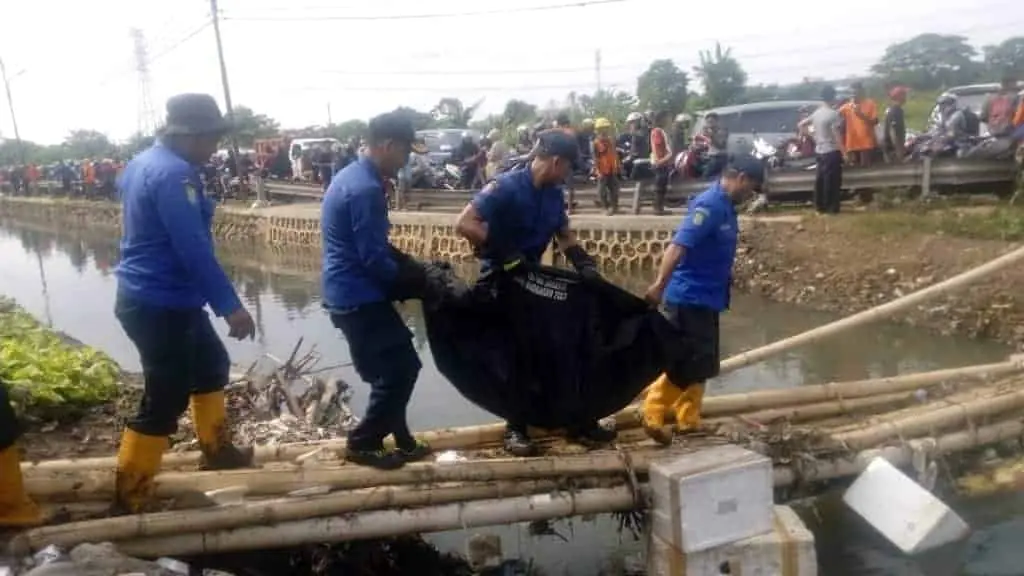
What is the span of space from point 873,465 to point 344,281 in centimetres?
288

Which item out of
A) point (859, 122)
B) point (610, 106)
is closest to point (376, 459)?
point (859, 122)

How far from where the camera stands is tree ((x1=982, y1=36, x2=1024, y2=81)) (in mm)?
38125

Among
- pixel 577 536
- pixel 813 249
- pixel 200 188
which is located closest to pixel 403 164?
pixel 200 188

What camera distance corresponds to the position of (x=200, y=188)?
4586mm

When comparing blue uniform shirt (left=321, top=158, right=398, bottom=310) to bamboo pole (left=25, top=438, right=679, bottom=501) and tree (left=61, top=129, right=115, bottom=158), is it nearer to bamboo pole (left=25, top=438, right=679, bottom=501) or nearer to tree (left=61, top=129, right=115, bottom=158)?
bamboo pole (left=25, top=438, right=679, bottom=501)

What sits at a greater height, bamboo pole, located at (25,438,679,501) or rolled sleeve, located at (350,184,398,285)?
rolled sleeve, located at (350,184,398,285)

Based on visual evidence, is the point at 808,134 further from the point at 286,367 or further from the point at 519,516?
the point at 519,516

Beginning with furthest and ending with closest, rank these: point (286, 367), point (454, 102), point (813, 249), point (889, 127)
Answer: point (454, 102)
point (889, 127)
point (813, 249)
point (286, 367)

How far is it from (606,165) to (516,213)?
1077 cm

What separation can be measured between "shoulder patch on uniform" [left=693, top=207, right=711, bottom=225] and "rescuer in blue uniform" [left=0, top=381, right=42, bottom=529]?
344 centimetres

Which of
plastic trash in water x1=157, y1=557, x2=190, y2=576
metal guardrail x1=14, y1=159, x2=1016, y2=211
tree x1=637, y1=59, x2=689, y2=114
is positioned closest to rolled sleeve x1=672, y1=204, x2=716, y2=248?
plastic trash in water x1=157, y1=557, x2=190, y2=576

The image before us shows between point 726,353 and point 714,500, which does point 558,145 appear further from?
point 726,353

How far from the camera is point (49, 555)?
4.12 metres

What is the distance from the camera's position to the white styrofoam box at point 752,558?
14.6 feet
